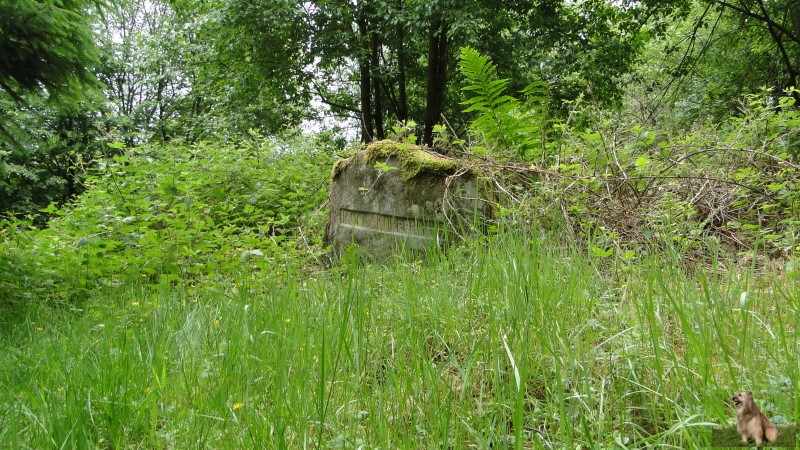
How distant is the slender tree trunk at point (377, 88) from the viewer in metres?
12.0

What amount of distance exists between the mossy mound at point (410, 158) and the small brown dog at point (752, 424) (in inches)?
169

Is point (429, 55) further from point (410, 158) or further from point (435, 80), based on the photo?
point (410, 158)

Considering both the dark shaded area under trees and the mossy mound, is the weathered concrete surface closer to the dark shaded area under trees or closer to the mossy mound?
the mossy mound

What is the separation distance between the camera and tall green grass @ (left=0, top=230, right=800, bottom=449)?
1596mm

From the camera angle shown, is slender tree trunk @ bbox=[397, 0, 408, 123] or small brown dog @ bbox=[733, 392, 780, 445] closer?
small brown dog @ bbox=[733, 392, 780, 445]

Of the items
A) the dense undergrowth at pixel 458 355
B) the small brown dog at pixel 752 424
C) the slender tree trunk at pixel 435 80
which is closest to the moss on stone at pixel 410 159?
the dense undergrowth at pixel 458 355

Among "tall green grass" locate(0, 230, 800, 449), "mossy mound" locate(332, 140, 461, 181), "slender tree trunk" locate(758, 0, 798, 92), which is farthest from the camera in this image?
"slender tree trunk" locate(758, 0, 798, 92)

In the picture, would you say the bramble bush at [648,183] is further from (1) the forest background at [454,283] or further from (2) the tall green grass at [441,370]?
(2) the tall green grass at [441,370]

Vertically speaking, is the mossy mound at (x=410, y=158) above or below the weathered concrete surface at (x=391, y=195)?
above

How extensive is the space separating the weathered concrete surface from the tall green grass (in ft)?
7.33

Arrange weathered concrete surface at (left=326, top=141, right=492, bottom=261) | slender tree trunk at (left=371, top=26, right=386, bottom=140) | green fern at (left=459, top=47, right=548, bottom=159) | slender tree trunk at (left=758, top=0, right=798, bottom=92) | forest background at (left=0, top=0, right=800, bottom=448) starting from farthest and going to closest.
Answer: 1. slender tree trunk at (left=371, top=26, right=386, bottom=140)
2. slender tree trunk at (left=758, top=0, right=798, bottom=92)
3. green fern at (left=459, top=47, right=548, bottom=159)
4. weathered concrete surface at (left=326, top=141, right=492, bottom=261)
5. forest background at (left=0, top=0, right=800, bottom=448)

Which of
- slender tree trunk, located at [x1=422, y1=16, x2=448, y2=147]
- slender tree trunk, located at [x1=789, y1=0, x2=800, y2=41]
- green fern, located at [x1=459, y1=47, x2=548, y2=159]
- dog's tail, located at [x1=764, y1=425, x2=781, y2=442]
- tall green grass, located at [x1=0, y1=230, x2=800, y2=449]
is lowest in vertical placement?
tall green grass, located at [x1=0, y1=230, x2=800, y2=449]

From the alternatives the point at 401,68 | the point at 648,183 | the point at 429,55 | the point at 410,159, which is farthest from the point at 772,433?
the point at 401,68

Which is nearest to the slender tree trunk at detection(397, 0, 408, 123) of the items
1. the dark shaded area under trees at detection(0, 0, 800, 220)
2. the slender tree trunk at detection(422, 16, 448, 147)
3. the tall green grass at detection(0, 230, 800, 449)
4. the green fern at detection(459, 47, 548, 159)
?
the dark shaded area under trees at detection(0, 0, 800, 220)
